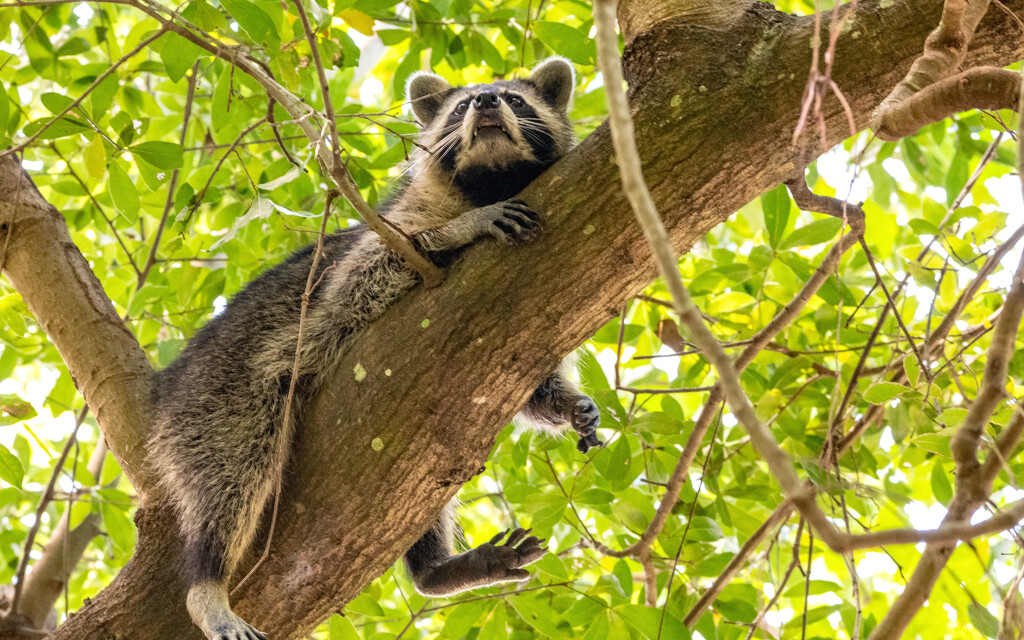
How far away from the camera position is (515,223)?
3.38 meters

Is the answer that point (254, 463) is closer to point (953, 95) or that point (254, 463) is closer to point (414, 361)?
point (414, 361)

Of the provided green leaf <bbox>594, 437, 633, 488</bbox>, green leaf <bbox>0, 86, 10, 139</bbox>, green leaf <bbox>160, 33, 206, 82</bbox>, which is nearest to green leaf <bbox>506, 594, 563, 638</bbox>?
green leaf <bbox>594, 437, 633, 488</bbox>

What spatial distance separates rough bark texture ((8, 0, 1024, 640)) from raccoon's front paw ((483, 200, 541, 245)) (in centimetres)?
5

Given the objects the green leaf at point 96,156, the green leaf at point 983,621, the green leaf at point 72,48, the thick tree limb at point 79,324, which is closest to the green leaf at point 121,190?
the green leaf at point 96,156

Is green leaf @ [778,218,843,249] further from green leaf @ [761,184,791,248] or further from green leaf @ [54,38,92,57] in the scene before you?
green leaf @ [54,38,92,57]

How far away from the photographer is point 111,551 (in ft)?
21.2

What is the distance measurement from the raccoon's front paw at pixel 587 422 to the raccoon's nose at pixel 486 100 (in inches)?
68.3

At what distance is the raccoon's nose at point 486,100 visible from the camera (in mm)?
5008

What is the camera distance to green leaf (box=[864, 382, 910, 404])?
151 inches

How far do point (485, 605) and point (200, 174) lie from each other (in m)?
3.13

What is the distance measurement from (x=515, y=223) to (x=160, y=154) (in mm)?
2107

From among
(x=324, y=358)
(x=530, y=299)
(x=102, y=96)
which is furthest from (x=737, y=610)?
(x=102, y=96)

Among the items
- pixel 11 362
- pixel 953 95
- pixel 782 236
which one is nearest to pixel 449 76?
pixel 782 236

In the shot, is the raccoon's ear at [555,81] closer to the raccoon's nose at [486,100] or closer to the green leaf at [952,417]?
the raccoon's nose at [486,100]
